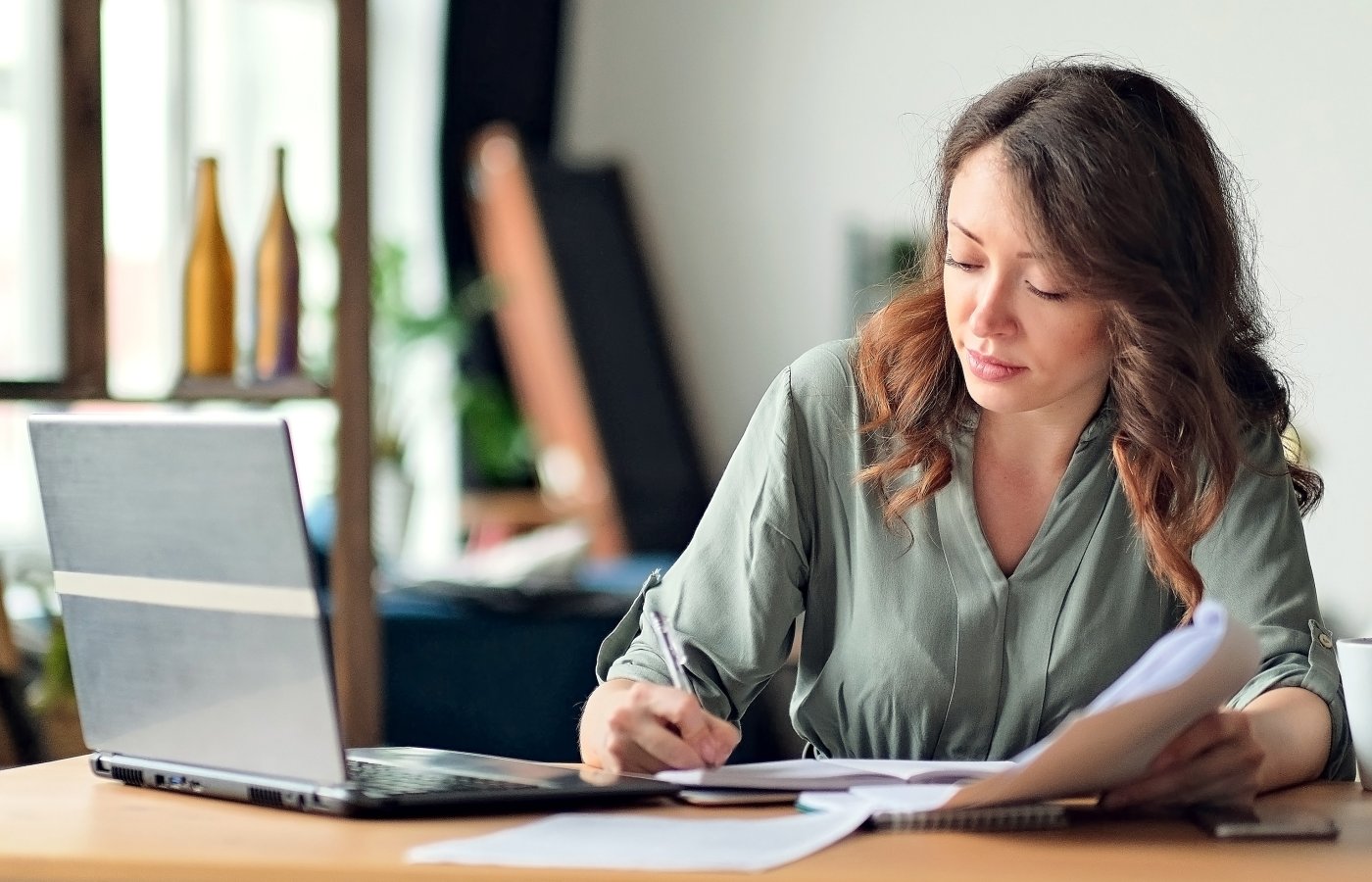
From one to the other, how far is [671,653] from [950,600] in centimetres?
28

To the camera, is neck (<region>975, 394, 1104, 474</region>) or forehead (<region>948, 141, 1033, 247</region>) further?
neck (<region>975, 394, 1104, 474</region>)

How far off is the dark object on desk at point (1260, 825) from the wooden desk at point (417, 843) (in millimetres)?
12

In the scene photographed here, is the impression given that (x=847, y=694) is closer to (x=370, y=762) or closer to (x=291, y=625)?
(x=370, y=762)

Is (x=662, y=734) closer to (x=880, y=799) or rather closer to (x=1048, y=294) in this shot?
(x=880, y=799)

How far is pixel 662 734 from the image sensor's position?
123 centimetres

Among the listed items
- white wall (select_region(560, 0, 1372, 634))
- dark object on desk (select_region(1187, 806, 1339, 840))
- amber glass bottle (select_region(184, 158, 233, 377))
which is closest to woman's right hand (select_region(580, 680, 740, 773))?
dark object on desk (select_region(1187, 806, 1339, 840))

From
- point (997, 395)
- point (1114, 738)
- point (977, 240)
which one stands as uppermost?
point (977, 240)

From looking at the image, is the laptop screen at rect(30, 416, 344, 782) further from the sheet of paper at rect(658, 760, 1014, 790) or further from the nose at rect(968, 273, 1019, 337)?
the nose at rect(968, 273, 1019, 337)

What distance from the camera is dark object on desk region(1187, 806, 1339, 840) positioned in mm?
1065

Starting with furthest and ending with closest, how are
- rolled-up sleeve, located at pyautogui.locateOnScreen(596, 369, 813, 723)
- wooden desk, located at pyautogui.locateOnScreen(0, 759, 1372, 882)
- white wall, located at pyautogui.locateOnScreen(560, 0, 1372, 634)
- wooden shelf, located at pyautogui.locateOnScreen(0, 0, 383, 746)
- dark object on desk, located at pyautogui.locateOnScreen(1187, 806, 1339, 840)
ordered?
white wall, located at pyautogui.locateOnScreen(560, 0, 1372, 634)
wooden shelf, located at pyautogui.locateOnScreen(0, 0, 383, 746)
rolled-up sleeve, located at pyautogui.locateOnScreen(596, 369, 813, 723)
dark object on desk, located at pyautogui.locateOnScreen(1187, 806, 1339, 840)
wooden desk, located at pyautogui.locateOnScreen(0, 759, 1372, 882)

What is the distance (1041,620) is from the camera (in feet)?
4.92

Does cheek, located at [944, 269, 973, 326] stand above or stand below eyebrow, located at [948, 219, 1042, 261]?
below

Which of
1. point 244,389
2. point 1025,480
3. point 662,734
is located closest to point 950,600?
point 1025,480

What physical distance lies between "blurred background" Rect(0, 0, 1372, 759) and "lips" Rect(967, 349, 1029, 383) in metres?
2.36
